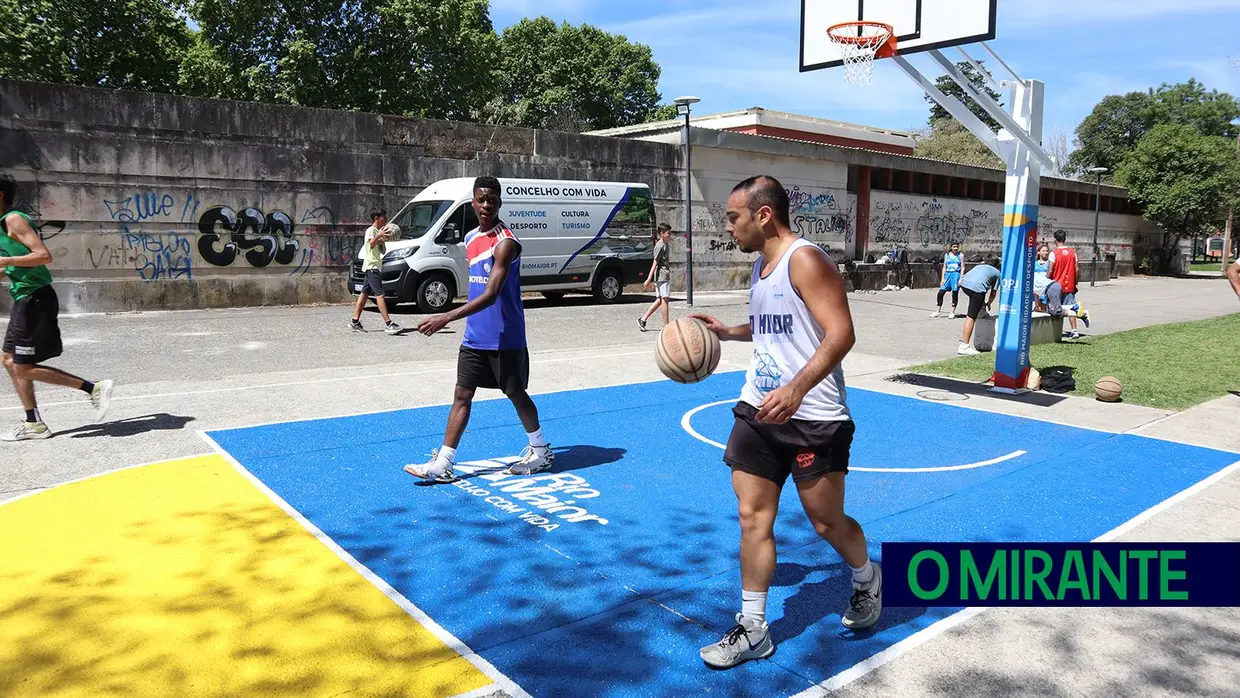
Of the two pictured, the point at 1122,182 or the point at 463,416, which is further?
the point at 1122,182

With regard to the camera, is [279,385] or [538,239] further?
[538,239]

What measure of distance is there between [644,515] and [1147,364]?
1062 cm

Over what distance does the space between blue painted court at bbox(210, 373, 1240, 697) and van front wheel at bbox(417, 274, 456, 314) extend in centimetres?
904

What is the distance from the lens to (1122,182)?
53.0 meters

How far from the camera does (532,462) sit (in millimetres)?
6430

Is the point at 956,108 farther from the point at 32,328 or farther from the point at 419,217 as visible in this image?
the point at 419,217

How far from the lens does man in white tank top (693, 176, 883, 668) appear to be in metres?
3.50

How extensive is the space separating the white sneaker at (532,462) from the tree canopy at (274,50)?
101 feet

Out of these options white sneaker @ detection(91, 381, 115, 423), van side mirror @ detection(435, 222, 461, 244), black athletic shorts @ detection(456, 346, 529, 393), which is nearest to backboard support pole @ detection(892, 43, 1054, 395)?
black athletic shorts @ detection(456, 346, 529, 393)

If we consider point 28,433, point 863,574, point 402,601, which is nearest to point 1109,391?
point 863,574

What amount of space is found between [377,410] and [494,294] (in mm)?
3263

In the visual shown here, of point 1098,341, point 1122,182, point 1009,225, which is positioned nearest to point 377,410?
point 1009,225

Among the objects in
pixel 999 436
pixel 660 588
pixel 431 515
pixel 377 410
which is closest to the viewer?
pixel 660 588

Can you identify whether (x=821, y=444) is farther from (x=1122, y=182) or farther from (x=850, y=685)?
(x=1122, y=182)
